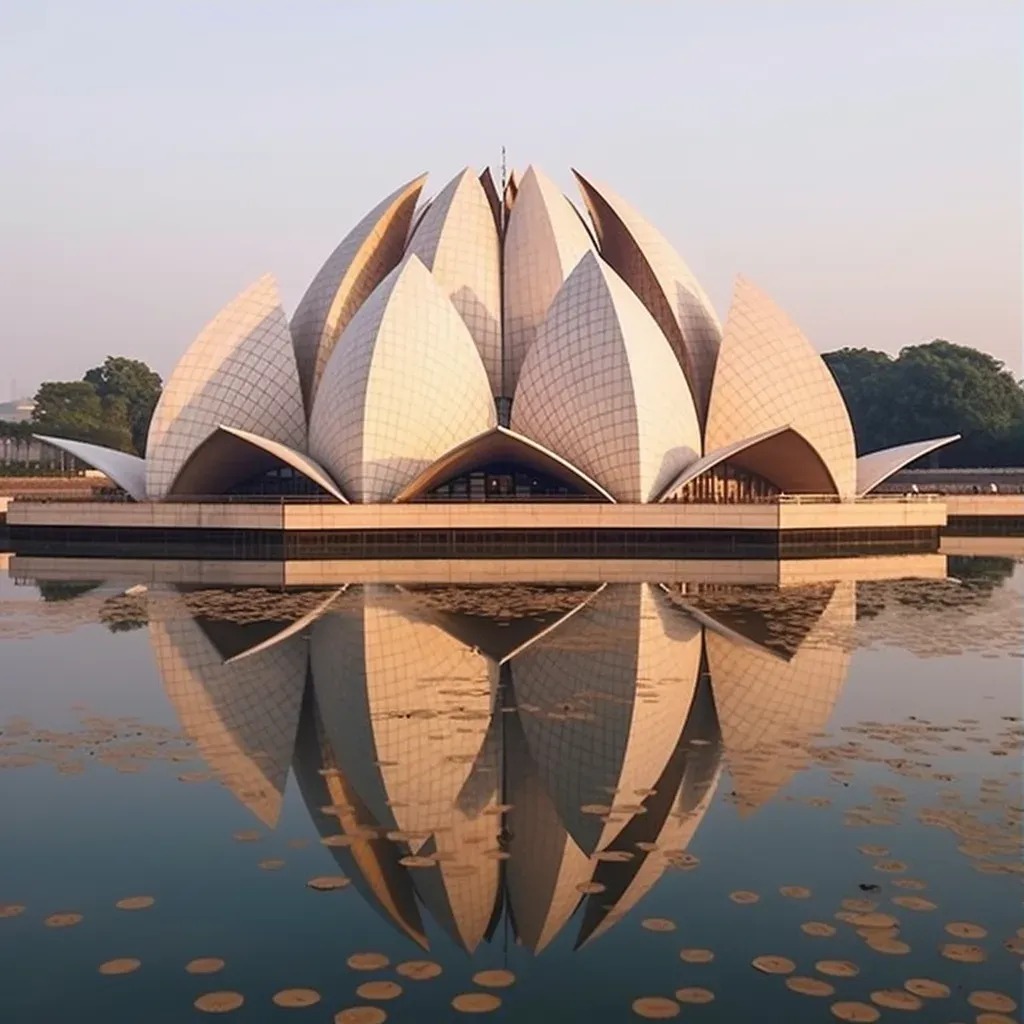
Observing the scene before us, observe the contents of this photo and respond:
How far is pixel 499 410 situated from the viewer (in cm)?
3553

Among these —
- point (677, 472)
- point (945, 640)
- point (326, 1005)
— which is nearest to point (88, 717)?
point (326, 1005)

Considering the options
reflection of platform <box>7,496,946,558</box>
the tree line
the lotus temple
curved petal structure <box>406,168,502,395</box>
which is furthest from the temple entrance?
the tree line

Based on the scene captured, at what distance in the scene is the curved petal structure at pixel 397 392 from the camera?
97.6 ft

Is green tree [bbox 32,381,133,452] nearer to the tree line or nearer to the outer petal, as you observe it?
the tree line

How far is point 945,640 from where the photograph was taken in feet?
45.0

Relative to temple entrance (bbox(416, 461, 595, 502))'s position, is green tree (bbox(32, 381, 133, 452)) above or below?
above

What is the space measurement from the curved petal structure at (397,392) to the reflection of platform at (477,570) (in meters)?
5.38

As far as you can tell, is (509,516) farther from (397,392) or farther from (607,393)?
(397,392)

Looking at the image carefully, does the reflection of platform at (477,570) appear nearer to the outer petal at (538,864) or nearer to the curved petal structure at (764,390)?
the curved petal structure at (764,390)

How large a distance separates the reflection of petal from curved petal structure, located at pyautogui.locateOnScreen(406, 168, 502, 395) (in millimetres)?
26402

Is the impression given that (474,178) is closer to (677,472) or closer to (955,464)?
(677,472)

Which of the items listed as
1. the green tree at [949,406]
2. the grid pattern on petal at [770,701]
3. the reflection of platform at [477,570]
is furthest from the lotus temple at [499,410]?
the green tree at [949,406]

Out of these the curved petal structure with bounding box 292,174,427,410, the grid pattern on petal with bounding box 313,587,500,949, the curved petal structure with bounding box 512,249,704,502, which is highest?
the curved petal structure with bounding box 292,174,427,410

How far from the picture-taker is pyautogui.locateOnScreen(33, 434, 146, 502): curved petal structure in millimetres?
34719
